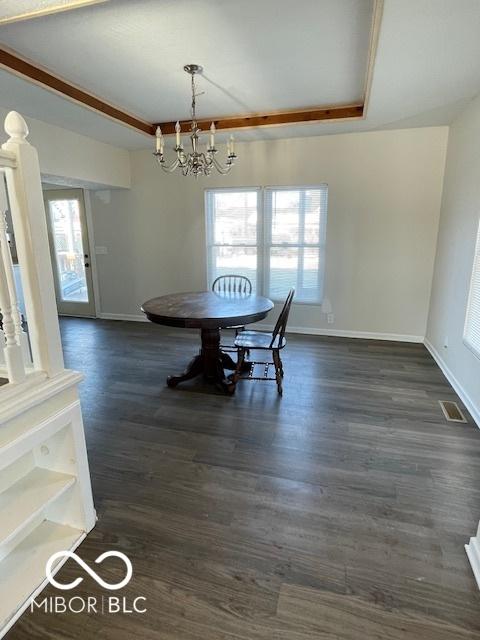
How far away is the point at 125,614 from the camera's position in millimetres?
1308

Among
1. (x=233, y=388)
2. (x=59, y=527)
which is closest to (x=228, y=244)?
(x=233, y=388)

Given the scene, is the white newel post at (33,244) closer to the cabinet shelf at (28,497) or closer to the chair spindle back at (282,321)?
the cabinet shelf at (28,497)

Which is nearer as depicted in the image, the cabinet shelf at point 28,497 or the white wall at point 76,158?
the cabinet shelf at point 28,497

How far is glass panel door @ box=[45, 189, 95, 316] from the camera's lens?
5.50 m

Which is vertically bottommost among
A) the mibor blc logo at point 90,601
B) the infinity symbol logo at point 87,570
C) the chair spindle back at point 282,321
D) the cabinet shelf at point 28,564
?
the mibor blc logo at point 90,601

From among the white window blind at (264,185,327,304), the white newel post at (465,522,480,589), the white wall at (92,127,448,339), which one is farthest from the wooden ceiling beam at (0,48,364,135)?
the white newel post at (465,522,480,589)

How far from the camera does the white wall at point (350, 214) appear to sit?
4.12 meters

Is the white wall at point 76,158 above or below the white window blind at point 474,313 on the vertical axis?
above

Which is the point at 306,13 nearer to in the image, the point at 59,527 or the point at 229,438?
the point at 229,438

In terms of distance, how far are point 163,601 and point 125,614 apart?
141 mm

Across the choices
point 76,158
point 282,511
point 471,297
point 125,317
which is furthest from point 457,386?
point 76,158

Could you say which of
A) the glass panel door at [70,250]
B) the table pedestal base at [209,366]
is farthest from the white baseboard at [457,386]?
the glass panel door at [70,250]

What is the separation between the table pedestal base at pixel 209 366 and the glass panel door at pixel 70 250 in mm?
3259

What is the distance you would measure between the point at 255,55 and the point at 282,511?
3.04 meters
